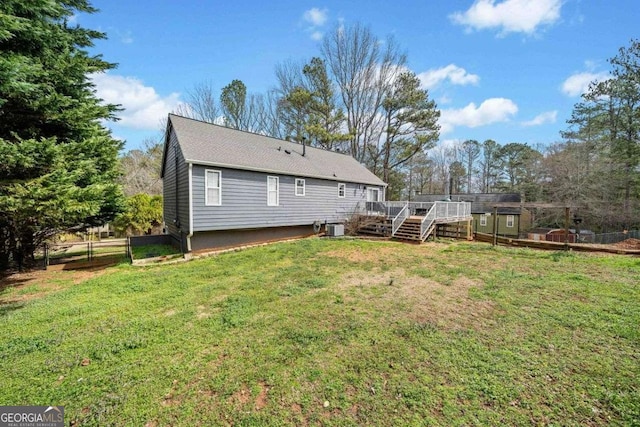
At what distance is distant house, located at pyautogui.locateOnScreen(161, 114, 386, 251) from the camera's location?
938 cm

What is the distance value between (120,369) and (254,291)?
269cm

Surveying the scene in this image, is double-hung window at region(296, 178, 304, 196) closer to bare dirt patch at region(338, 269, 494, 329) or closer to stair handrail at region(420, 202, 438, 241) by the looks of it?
stair handrail at region(420, 202, 438, 241)

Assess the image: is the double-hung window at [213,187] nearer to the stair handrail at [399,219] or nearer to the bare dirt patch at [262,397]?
the bare dirt patch at [262,397]

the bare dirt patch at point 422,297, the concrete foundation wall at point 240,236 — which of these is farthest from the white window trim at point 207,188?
the bare dirt patch at point 422,297

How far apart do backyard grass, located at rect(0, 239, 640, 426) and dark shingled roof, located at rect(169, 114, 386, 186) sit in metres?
5.11

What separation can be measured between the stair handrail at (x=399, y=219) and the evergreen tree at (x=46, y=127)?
1076 cm

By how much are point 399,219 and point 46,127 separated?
1278 cm

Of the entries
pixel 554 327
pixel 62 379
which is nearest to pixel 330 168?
pixel 554 327

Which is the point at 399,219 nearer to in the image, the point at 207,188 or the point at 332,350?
the point at 207,188

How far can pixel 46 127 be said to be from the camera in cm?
643

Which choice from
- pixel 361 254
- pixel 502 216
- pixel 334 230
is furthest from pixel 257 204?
pixel 502 216

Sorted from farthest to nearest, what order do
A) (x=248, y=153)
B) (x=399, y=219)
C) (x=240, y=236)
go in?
1. (x=399, y=219)
2. (x=248, y=153)
3. (x=240, y=236)

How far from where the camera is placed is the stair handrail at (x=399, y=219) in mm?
12742

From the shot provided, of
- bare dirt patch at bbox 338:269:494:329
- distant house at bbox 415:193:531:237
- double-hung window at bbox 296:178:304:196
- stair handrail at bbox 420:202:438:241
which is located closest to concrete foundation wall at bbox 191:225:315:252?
double-hung window at bbox 296:178:304:196
